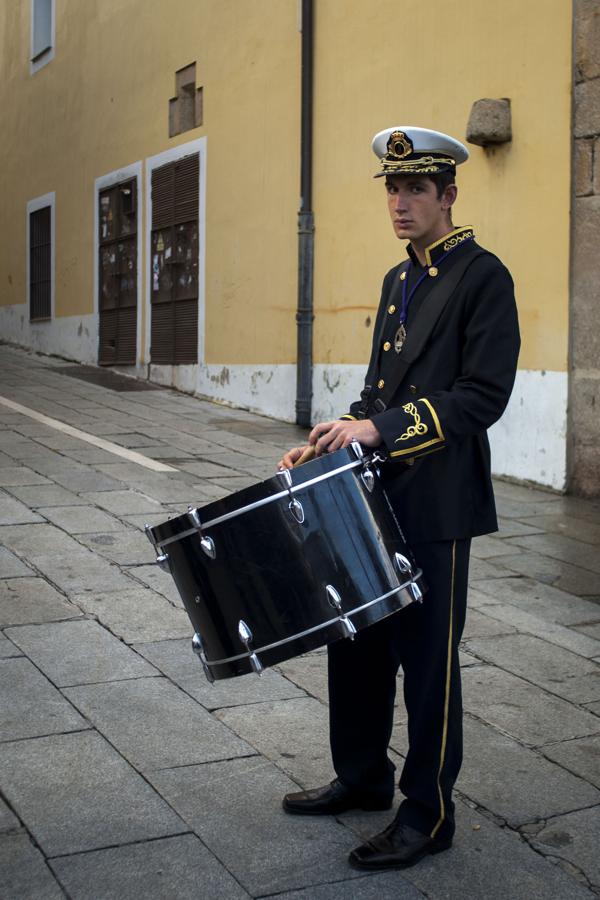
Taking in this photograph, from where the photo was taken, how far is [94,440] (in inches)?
355

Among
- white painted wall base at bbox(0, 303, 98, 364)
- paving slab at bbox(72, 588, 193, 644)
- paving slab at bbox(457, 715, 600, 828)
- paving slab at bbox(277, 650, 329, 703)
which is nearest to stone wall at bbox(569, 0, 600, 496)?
paving slab at bbox(72, 588, 193, 644)

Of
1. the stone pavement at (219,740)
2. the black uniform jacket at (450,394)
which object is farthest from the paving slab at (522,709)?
the black uniform jacket at (450,394)

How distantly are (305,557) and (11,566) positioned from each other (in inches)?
121

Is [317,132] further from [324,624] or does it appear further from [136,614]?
[324,624]

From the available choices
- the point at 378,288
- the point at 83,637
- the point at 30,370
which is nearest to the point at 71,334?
the point at 30,370

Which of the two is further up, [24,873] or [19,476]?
[19,476]

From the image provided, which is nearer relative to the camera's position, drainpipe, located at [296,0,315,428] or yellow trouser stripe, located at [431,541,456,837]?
yellow trouser stripe, located at [431,541,456,837]

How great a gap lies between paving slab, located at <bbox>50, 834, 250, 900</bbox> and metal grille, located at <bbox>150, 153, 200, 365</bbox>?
10.1m

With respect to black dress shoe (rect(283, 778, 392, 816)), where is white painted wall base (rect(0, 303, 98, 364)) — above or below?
above

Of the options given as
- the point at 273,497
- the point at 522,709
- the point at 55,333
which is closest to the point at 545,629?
the point at 522,709

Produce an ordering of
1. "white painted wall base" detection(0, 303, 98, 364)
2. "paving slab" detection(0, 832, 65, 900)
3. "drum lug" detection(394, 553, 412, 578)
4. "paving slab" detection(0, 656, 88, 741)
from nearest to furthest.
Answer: "paving slab" detection(0, 832, 65, 900), "drum lug" detection(394, 553, 412, 578), "paving slab" detection(0, 656, 88, 741), "white painted wall base" detection(0, 303, 98, 364)

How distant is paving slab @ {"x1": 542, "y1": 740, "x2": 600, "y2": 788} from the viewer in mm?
3281

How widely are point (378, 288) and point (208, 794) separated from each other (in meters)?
7.21

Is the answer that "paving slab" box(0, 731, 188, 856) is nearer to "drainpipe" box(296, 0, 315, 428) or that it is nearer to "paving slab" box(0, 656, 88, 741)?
"paving slab" box(0, 656, 88, 741)
